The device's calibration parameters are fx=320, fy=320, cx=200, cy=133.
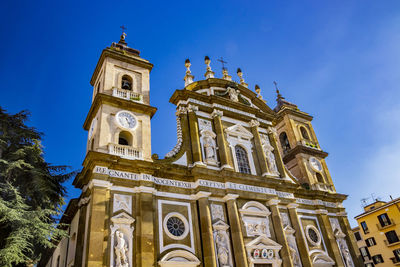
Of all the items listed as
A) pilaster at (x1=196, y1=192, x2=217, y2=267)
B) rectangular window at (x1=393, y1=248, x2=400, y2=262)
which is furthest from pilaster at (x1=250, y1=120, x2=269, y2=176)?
rectangular window at (x1=393, y1=248, x2=400, y2=262)

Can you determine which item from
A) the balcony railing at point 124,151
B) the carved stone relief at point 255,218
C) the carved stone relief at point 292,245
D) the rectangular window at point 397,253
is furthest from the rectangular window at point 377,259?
the balcony railing at point 124,151

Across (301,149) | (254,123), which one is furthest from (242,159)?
(301,149)

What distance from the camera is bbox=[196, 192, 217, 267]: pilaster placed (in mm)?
15435

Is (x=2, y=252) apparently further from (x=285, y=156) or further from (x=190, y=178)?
(x=285, y=156)

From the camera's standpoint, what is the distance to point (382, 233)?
35.3 meters

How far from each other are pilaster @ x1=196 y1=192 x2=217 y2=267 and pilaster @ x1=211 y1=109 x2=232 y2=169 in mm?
2670

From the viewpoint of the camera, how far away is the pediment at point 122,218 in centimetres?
1423

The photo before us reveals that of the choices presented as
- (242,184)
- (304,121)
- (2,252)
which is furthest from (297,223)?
(2,252)

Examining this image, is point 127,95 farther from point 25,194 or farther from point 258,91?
point 258,91

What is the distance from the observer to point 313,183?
24.4 metres

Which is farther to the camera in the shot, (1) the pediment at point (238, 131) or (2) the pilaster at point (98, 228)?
(1) the pediment at point (238, 131)

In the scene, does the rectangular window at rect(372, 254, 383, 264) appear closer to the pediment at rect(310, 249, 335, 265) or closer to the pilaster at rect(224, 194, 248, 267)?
the pediment at rect(310, 249, 335, 265)

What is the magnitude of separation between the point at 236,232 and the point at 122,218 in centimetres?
616

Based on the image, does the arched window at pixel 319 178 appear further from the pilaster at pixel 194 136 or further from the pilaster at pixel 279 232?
the pilaster at pixel 194 136
